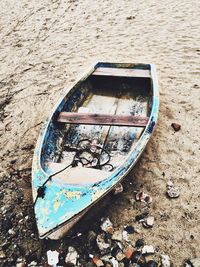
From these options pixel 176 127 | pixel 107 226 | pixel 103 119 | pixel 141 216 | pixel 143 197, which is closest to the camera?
pixel 107 226

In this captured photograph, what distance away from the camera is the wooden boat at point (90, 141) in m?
2.90

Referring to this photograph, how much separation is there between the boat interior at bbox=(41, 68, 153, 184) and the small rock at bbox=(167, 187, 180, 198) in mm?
672

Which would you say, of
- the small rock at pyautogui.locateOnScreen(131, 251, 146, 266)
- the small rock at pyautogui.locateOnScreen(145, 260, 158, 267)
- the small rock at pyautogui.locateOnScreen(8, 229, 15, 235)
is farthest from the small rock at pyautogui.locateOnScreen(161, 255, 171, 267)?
the small rock at pyautogui.locateOnScreen(8, 229, 15, 235)

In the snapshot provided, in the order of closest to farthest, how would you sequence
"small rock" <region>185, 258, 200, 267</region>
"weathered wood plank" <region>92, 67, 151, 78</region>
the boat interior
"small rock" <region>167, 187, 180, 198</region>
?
1. "small rock" <region>185, 258, 200, 267</region>
2. the boat interior
3. "small rock" <region>167, 187, 180, 198</region>
4. "weathered wood plank" <region>92, 67, 151, 78</region>

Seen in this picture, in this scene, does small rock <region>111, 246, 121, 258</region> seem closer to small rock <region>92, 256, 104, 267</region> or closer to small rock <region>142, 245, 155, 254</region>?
small rock <region>92, 256, 104, 267</region>

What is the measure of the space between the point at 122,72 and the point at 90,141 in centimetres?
143

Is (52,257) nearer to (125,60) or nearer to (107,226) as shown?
(107,226)

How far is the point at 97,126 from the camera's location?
14.4ft

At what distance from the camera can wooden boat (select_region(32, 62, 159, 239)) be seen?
2900mm

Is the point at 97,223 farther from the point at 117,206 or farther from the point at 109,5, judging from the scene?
the point at 109,5

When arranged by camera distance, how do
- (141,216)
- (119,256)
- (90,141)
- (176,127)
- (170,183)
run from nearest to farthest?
(119,256) → (141,216) → (170,183) → (90,141) → (176,127)

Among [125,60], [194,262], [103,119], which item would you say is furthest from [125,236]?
[125,60]

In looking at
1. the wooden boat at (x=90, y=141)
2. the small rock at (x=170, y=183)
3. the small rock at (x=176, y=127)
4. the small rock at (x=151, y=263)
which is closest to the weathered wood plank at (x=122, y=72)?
the wooden boat at (x=90, y=141)

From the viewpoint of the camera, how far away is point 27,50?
Result: 7.11 meters
